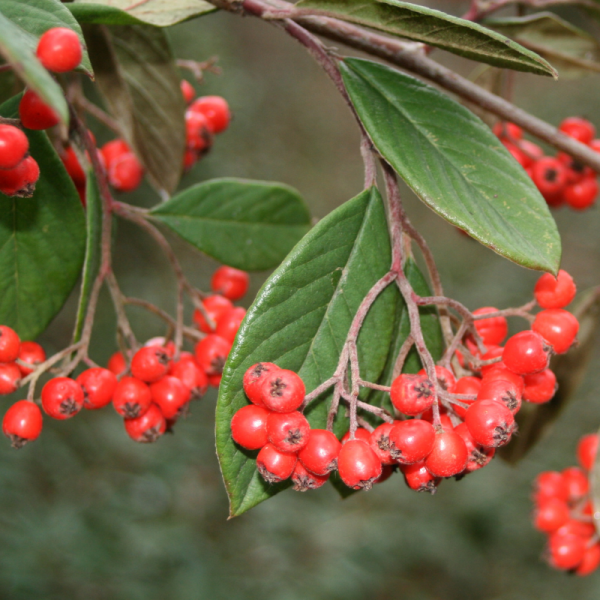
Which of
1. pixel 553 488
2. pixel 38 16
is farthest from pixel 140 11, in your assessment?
pixel 553 488

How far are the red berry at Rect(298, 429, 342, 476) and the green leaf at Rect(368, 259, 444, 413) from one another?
0.45 feet

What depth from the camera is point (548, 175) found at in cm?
172

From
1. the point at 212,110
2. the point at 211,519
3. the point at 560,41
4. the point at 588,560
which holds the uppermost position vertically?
the point at 560,41

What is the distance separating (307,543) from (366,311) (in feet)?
11.5

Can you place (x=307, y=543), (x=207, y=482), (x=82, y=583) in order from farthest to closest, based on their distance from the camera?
(x=207, y=482), (x=307, y=543), (x=82, y=583)

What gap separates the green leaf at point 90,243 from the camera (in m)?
0.90

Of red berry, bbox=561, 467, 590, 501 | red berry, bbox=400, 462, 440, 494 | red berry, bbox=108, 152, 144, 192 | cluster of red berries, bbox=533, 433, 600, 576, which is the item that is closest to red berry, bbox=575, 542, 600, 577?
cluster of red berries, bbox=533, 433, 600, 576

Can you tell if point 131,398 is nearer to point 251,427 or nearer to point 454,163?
point 251,427

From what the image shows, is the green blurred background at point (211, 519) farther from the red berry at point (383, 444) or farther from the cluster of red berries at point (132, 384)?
the red berry at point (383, 444)

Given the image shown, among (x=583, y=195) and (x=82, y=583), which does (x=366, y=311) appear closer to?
(x=583, y=195)

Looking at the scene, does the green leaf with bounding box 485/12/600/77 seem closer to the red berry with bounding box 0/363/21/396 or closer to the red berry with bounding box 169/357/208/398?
the red berry with bounding box 169/357/208/398

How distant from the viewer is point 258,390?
0.73 metres

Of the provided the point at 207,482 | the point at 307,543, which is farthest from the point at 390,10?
the point at 207,482

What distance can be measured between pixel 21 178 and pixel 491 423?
67 centimetres
